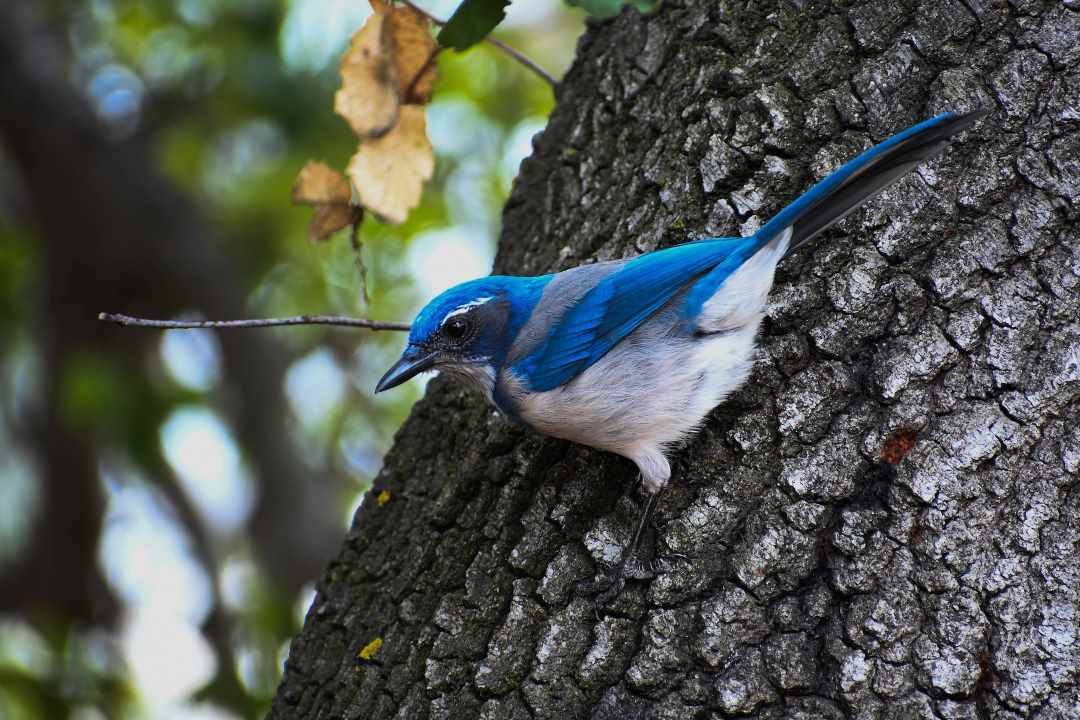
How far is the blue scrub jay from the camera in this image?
294cm

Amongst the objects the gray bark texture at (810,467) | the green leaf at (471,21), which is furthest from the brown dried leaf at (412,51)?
the gray bark texture at (810,467)

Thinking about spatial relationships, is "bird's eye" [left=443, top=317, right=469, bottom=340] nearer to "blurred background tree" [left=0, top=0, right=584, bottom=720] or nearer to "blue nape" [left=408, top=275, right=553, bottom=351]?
"blue nape" [left=408, top=275, right=553, bottom=351]

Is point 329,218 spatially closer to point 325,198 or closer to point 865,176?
point 325,198

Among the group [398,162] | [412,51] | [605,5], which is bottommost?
[605,5]

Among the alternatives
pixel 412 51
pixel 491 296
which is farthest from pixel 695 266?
pixel 412 51

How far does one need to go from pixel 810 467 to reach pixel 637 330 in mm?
902

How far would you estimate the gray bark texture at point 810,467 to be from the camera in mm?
2461

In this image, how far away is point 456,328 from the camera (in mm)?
3631

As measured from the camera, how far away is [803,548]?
2.61 metres

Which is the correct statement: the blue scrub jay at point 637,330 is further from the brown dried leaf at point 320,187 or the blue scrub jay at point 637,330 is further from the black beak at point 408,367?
the brown dried leaf at point 320,187

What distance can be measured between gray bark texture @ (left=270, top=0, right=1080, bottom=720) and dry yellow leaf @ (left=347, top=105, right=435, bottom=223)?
0.75m

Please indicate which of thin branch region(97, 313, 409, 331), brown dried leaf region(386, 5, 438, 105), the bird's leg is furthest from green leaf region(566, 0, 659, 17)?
the bird's leg

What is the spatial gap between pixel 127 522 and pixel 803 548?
416 inches

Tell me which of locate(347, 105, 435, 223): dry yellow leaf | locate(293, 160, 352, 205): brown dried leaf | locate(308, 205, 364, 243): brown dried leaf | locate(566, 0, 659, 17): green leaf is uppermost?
locate(347, 105, 435, 223): dry yellow leaf
